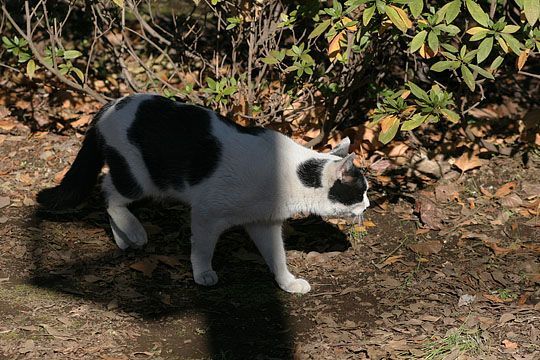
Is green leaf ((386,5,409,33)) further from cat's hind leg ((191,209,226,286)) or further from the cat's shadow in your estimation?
the cat's shadow

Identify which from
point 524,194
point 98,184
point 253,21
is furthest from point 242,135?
point 524,194

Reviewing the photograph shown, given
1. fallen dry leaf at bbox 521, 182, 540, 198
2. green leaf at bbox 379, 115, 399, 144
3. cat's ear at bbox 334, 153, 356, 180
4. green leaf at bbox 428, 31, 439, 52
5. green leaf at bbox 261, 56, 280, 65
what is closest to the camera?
green leaf at bbox 428, 31, 439, 52

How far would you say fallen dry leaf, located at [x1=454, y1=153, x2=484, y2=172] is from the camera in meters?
6.65

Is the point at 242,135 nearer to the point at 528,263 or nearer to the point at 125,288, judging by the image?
the point at 125,288

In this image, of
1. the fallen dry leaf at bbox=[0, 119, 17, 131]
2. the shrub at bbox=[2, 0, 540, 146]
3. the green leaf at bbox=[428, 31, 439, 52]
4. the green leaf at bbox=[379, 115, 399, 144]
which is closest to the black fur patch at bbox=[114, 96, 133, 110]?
the shrub at bbox=[2, 0, 540, 146]

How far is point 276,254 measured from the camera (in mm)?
5379

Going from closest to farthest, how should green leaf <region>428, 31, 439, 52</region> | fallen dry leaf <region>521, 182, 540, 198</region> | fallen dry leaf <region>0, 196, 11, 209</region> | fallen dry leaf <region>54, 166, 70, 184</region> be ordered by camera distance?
green leaf <region>428, 31, 439, 52</region> < fallen dry leaf <region>0, 196, 11, 209</region> < fallen dry leaf <region>521, 182, 540, 198</region> < fallen dry leaf <region>54, 166, 70, 184</region>

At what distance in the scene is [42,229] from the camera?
583 centimetres

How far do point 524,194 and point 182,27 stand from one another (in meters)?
3.43

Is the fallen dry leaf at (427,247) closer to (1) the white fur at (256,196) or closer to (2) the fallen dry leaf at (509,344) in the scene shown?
(1) the white fur at (256,196)

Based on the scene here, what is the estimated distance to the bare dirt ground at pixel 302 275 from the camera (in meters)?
4.61

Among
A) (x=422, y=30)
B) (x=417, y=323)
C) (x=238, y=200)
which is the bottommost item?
(x=417, y=323)

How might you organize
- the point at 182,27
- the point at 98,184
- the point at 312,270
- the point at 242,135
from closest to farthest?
the point at 242,135
the point at 312,270
the point at 98,184
the point at 182,27

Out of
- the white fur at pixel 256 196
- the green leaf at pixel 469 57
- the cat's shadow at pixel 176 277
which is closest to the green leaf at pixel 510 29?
the green leaf at pixel 469 57
